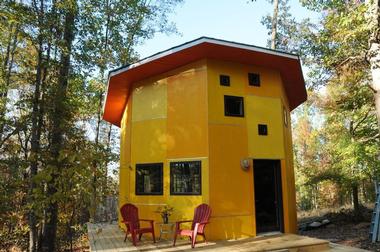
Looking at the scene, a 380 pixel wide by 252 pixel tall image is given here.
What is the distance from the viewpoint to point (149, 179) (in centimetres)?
855

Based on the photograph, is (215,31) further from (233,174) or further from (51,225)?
(51,225)

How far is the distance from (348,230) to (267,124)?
209 inches

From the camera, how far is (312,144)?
92.8 ft

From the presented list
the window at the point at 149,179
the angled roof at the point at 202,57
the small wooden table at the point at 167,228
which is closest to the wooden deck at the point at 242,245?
the small wooden table at the point at 167,228

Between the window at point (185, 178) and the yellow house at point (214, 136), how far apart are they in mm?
24

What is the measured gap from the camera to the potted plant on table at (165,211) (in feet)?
25.1

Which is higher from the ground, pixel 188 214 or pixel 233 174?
pixel 233 174

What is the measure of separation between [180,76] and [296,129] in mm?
27544

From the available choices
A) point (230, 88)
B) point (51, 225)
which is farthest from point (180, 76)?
point (51, 225)

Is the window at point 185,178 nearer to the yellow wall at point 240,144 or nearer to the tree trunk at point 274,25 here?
the yellow wall at point 240,144

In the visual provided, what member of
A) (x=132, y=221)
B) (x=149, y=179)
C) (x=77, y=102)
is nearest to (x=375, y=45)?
(x=149, y=179)

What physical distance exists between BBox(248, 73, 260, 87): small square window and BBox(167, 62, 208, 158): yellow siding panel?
4.59 feet

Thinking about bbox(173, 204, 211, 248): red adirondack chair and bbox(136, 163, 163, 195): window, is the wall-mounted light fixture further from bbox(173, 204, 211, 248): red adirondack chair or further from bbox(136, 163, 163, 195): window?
bbox(136, 163, 163, 195): window

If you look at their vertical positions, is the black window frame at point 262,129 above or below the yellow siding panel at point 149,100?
below
